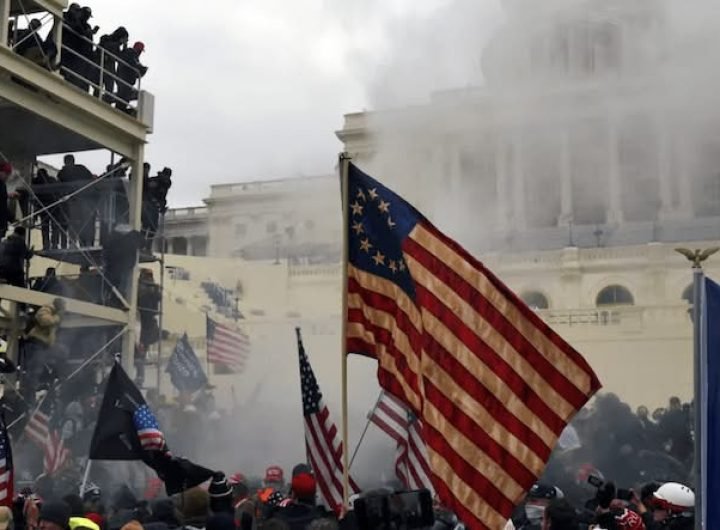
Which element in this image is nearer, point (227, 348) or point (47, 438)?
point (47, 438)

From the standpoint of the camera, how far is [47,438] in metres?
11.3

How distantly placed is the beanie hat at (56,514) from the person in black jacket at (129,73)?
9.71 m

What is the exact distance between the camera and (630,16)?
1994cm

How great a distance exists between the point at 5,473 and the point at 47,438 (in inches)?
170

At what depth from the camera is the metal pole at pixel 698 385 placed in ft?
16.0

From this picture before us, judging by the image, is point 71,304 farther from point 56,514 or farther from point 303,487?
point 56,514

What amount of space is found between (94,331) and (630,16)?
11.9 meters

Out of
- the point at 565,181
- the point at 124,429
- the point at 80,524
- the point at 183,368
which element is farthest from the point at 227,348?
the point at 565,181

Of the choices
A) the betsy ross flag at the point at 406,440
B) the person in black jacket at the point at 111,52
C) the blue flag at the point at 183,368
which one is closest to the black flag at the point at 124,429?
the betsy ross flag at the point at 406,440

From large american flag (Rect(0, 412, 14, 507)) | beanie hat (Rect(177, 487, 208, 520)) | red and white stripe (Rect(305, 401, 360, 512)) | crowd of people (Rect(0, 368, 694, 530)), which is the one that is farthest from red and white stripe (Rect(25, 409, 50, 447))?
beanie hat (Rect(177, 487, 208, 520))

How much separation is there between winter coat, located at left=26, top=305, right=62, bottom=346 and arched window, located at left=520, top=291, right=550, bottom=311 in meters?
24.2

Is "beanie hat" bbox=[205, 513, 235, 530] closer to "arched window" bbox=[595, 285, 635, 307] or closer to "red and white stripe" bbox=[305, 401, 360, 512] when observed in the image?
"red and white stripe" bbox=[305, 401, 360, 512]

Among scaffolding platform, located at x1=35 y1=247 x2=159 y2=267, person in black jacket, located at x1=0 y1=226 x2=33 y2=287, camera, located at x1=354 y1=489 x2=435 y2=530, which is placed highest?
scaffolding platform, located at x1=35 y1=247 x2=159 y2=267

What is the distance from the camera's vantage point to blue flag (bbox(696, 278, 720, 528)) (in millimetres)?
4902
